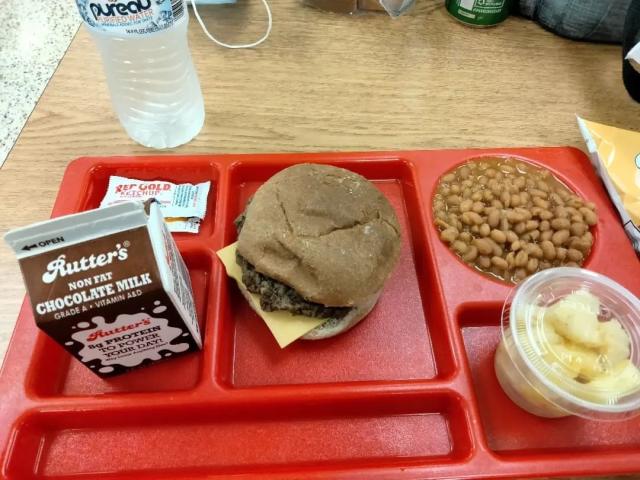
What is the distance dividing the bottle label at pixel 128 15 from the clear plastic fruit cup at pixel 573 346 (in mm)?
1027

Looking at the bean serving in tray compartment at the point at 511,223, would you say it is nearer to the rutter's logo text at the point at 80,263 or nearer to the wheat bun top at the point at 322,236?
the wheat bun top at the point at 322,236

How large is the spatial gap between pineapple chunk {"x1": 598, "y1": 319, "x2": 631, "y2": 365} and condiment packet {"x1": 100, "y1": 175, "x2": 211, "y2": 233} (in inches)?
38.4

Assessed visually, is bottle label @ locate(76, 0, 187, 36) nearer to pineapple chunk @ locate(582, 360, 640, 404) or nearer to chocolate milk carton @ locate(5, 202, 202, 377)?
chocolate milk carton @ locate(5, 202, 202, 377)

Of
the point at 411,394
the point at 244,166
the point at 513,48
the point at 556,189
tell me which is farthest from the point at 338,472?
the point at 513,48

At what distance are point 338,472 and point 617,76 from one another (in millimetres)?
1660

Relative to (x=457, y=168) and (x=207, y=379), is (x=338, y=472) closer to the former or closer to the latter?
(x=207, y=379)

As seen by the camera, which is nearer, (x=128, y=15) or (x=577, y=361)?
(x=577, y=361)

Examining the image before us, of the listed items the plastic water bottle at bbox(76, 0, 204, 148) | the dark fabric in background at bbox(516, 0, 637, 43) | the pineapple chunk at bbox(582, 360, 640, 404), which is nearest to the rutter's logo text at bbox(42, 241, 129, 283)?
the plastic water bottle at bbox(76, 0, 204, 148)

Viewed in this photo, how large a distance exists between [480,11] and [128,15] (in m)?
1.32

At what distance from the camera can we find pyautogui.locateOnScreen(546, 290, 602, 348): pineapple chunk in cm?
89

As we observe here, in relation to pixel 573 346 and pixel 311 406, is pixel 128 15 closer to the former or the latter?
pixel 311 406

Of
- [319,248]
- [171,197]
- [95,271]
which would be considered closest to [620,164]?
[319,248]

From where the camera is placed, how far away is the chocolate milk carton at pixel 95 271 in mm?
811

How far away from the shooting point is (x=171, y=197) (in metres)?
1.35
